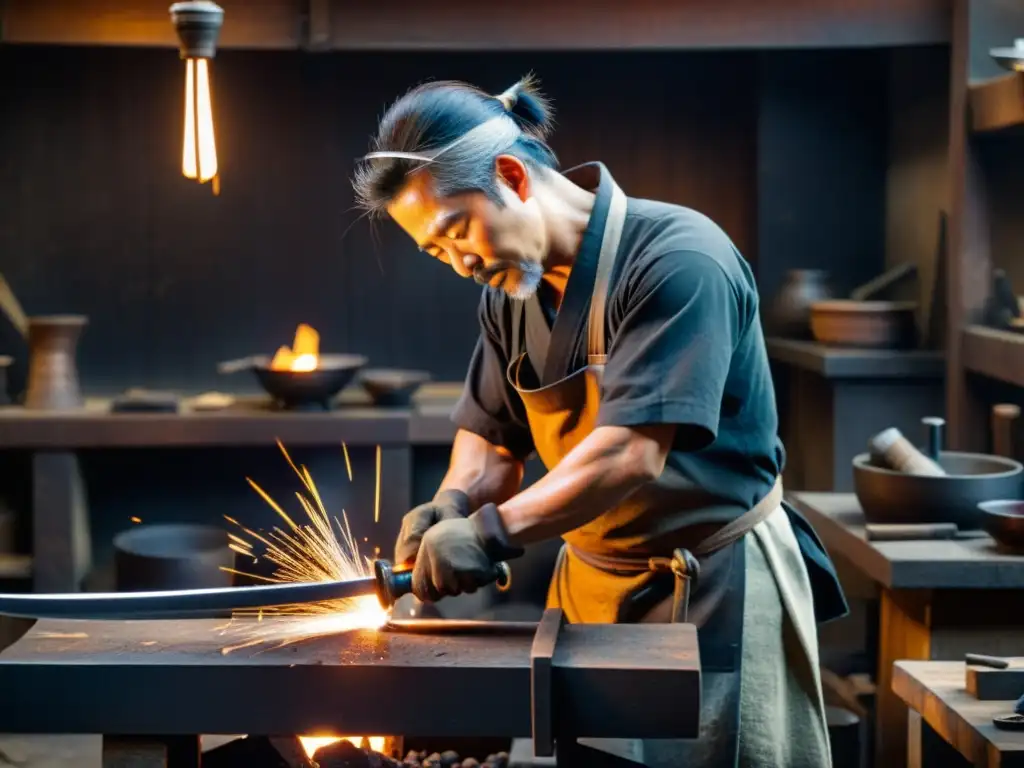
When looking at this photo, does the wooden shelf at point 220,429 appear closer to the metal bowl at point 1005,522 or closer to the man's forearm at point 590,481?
the metal bowl at point 1005,522

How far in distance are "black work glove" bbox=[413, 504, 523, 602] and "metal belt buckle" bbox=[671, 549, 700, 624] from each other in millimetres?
372

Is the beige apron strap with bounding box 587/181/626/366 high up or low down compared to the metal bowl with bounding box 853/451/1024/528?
up

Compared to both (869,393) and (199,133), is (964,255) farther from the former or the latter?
(199,133)

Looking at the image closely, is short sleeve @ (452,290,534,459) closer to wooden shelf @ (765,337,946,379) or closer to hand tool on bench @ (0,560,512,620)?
hand tool on bench @ (0,560,512,620)

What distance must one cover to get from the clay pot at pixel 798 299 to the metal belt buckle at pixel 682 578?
3302 millimetres

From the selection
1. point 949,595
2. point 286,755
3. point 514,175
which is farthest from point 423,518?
point 949,595

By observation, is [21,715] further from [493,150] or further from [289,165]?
[289,165]

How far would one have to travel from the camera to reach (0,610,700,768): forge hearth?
2225 mm

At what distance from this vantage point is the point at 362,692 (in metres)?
2.27

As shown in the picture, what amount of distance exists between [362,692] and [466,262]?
34.6 inches

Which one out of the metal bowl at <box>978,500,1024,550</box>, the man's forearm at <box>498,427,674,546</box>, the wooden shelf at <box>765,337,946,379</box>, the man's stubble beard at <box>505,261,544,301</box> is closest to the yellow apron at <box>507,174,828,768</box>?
the man's stubble beard at <box>505,261,544,301</box>

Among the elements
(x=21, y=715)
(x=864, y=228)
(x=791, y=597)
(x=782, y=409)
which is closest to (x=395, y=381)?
(x=782, y=409)

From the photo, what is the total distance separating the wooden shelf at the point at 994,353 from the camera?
430cm

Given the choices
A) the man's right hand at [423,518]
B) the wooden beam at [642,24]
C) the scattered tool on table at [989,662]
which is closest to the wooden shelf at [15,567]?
the wooden beam at [642,24]
